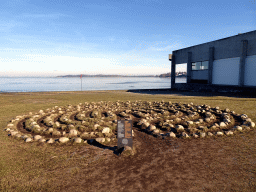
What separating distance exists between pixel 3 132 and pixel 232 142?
794cm

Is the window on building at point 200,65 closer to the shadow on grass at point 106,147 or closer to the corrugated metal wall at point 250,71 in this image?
the corrugated metal wall at point 250,71

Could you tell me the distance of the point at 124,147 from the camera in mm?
4723

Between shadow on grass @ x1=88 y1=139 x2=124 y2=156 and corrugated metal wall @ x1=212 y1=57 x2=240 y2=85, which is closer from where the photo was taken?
shadow on grass @ x1=88 y1=139 x2=124 y2=156

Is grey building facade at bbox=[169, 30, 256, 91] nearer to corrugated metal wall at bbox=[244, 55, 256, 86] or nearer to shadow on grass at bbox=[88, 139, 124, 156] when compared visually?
corrugated metal wall at bbox=[244, 55, 256, 86]

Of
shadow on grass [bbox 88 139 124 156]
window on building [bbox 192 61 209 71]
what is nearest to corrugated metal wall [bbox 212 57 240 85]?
window on building [bbox 192 61 209 71]

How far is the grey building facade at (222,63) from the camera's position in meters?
22.3

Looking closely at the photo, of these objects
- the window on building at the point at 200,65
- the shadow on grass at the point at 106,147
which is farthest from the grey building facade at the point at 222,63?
the shadow on grass at the point at 106,147

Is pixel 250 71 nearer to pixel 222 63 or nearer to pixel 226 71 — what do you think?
pixel 226 71

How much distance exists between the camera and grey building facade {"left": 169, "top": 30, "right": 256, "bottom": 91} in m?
22.3

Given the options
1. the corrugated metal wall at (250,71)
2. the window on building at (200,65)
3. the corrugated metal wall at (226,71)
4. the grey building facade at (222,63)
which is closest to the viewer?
the corrugated metal wall at (250,71)

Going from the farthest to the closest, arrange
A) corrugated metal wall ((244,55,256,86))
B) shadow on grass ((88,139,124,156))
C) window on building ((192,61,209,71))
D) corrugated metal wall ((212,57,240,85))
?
window on building ((192,61,209,71)), corrugated metal wall ((212,57,240,85)), corrugated metal wall ((244,55,256,86)), shadow on grass ((88,139,124,156))

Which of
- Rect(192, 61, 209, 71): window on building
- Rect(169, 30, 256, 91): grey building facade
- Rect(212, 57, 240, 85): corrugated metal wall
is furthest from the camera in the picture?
Rect(192, 61, 209, 71): window on building

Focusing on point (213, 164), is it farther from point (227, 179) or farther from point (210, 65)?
point (210, 65)

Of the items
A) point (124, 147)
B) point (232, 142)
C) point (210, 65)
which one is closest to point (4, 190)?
point (124, 147)
